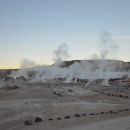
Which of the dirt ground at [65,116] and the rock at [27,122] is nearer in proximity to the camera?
the dirt ground at [65,116]

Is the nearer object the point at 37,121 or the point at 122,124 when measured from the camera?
the point at 122,124

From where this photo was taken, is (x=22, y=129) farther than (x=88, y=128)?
Yes

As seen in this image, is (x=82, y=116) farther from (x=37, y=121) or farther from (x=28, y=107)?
(x=28, y=107)

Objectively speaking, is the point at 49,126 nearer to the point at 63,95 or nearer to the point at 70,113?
the point at 70,113

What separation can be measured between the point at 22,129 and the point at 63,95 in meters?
11.5

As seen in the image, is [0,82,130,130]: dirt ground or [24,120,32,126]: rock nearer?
[0,82,130,130]: dirt ground

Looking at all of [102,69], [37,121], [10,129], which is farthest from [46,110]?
[102,69]

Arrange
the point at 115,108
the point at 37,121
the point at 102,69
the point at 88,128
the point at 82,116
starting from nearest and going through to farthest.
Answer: the point at 88,128
the point at 37,121
the point at 82,116
the point at 115,108
the point at 102,69

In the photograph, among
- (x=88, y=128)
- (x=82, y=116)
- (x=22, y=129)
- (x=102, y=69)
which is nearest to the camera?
Answer: (x=88, y=128)

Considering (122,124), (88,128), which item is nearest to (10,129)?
(88,128)

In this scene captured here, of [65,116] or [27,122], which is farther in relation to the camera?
[65,116]

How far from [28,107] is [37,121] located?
3.53 m

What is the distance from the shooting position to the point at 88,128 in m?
14.0

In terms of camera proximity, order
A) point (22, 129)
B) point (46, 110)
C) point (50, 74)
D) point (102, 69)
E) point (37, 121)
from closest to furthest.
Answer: point (22, 129)
point (37, 121)
point (46, 110)
point (102, 69)
point (50, 74)
